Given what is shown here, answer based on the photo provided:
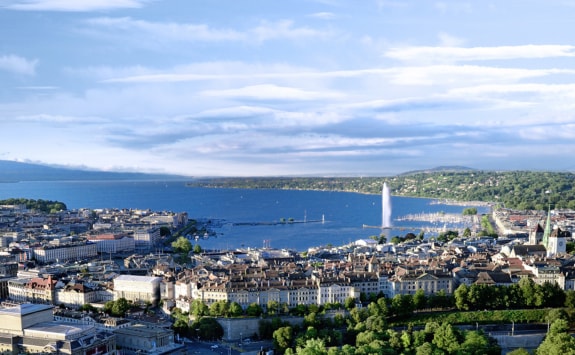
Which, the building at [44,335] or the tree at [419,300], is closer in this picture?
the building at [44,335]

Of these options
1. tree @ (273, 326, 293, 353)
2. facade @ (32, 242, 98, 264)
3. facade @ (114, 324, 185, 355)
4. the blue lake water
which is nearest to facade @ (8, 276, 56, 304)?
facade @ (114, 324, 185, 355)

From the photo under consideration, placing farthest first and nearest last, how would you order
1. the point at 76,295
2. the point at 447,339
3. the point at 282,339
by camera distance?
the point at 76,295 → the point at 282,339 → the point at 447,339

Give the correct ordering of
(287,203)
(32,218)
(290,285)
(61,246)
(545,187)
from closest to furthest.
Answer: (290,285) < (61,246) < (32,218) < (545,187) < (287,203)

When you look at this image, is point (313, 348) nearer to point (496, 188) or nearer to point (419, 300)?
point (419, 300)

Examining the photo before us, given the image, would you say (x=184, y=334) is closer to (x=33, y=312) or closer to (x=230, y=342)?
(x=230, y=342)

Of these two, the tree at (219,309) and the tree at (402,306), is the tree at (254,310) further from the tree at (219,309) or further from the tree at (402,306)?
the tree at (402,306)

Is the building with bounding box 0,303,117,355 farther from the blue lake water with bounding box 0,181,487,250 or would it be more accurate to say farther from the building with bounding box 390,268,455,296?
the blue lake water with bounding box 0,181,487,250

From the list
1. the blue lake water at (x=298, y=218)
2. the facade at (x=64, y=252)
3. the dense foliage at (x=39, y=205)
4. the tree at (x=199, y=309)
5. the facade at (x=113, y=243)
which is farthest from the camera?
the dense foliage at (x=39, y=205)

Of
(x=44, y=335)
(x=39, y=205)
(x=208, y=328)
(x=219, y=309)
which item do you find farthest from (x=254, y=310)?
(x=39, y=205)

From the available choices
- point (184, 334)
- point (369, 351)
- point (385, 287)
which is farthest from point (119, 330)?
point (385, 287)

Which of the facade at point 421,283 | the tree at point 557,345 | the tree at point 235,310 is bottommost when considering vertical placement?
the tree at point 557,345

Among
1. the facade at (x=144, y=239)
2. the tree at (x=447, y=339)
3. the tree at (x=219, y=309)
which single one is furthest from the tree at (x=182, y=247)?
the tree at (x=447, y=339)
